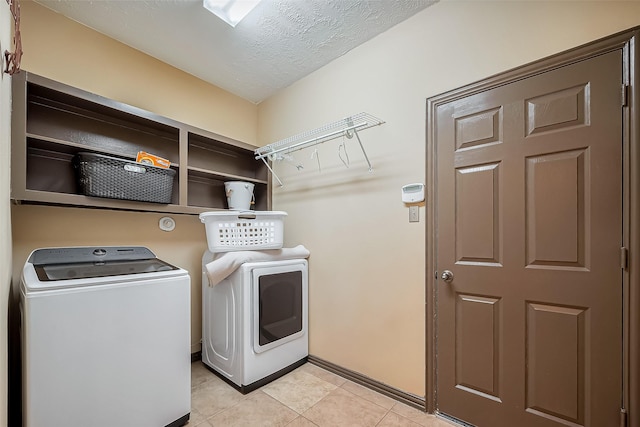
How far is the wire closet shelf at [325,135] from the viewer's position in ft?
6.13

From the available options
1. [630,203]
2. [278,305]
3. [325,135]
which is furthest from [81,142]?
[630,203]

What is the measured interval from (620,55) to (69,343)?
2.76 metres

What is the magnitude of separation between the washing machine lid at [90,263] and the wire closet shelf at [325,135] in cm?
125

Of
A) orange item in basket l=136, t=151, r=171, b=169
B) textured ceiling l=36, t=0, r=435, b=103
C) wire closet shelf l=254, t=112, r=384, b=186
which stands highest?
textured ceiling l=36, t=0, r=435, b=103

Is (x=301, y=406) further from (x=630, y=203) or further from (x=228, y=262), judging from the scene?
(x=630, y=203)

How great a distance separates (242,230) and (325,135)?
0.97 meters

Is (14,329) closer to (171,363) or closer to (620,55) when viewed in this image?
(171,363)

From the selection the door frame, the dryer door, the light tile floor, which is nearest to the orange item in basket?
the dryer door

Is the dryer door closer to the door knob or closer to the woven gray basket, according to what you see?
the woven gray basket

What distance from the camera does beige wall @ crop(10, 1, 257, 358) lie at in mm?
1705

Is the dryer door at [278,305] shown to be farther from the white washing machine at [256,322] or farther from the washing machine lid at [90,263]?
the washing machine lid at [90,263]

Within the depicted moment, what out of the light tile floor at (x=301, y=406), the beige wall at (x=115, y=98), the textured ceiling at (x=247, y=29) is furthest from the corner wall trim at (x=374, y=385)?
the textured ceiling at (x=247, y=29)

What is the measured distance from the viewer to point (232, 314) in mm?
2012

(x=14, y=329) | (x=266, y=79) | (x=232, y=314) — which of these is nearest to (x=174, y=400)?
(x=232, y=314)
